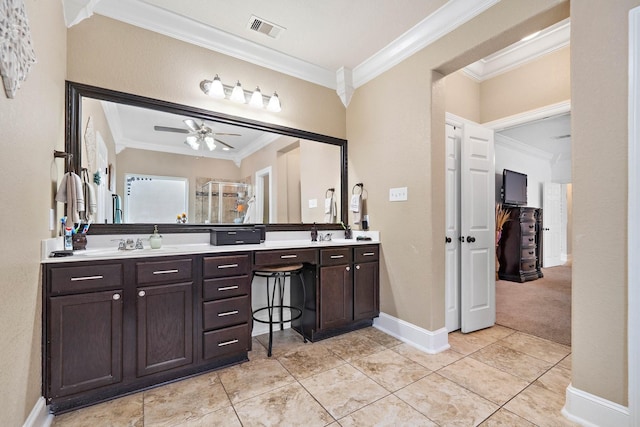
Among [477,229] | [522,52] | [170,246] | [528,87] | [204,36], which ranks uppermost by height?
[522,52]

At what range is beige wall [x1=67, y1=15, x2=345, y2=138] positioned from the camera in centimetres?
207

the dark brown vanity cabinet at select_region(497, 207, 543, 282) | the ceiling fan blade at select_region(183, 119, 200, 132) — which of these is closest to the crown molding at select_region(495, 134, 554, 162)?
the dark brown vanity cabinet at select_region(497, 207, 543, 282)

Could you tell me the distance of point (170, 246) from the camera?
2.26m

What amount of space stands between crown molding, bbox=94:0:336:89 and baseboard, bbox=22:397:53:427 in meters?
2.57

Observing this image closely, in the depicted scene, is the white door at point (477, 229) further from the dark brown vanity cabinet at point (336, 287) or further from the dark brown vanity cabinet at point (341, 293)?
the dark brown vanity cabinet at point (336, 287)

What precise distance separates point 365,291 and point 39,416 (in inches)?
93.1

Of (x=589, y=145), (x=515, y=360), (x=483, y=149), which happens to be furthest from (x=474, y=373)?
(x=483, y=149)

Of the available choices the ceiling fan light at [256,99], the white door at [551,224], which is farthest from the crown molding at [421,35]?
the white door at [551,224]

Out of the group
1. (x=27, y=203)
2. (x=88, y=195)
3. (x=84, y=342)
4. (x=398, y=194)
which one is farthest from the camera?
(x=398, y=194)

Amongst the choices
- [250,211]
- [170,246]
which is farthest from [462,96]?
[170,246]

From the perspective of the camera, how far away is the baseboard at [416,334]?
95.1 inches

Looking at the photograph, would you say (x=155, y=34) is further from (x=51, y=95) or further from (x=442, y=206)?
(x=442, y=206)

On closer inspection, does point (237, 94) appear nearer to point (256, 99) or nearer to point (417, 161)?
point (256, 99)

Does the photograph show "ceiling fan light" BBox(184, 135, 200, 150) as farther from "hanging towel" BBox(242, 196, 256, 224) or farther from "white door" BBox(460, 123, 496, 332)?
"white door" BBox(460, 123, 496, 332)
